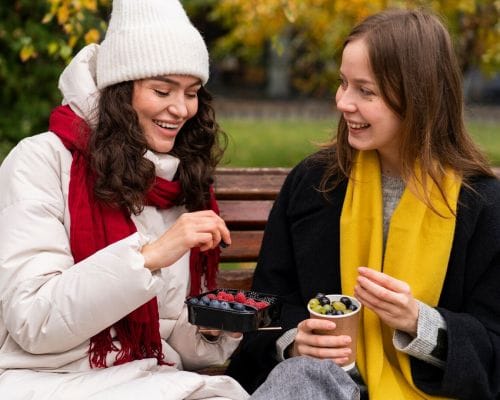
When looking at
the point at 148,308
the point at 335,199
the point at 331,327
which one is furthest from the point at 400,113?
the point at 148,308

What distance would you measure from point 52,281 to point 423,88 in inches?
49.8

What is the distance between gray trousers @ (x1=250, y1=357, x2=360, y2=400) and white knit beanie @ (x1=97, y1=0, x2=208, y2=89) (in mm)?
1023

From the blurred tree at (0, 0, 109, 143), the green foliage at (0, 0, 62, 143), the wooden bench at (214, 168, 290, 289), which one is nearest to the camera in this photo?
the wooden bench at (214, 168, 290, 289)

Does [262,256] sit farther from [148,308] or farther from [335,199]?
[148,308]

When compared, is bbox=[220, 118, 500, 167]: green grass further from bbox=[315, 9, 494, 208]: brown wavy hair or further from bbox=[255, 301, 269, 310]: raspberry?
bbox=[255, 301, 269, 310]: raspberry

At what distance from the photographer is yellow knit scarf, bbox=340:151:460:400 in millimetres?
2850

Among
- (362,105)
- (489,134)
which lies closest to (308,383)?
(362,105)

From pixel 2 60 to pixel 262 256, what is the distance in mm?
2897

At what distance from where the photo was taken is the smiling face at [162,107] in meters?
2.92

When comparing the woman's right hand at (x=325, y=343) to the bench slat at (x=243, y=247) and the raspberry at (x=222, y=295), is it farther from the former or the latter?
the bench slat at (x=243, y=247)

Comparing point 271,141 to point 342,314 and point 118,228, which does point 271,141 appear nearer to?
point 118,228

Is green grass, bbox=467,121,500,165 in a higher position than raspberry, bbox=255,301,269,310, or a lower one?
lower

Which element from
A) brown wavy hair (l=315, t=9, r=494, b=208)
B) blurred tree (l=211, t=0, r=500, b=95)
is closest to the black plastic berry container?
brown wavy hair (l=315, t=9, r=494, b=208)

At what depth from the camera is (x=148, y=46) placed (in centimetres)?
290
